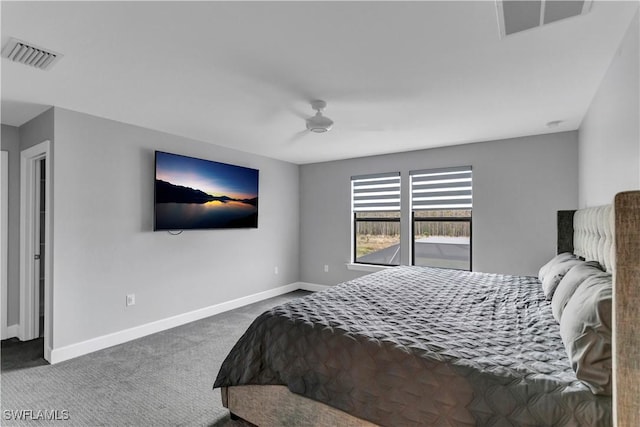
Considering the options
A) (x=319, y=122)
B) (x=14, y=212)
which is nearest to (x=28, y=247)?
(x=14, y=212)

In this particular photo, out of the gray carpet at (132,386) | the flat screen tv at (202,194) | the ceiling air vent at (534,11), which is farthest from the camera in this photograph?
the flat screen tv at (202,194)

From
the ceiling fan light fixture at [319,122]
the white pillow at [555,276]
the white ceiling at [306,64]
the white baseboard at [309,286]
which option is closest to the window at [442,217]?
Answer: the white ceiling at [306,64]

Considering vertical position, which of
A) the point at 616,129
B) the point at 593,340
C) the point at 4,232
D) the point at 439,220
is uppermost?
the point at 616,129

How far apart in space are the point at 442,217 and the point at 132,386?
4042 mm

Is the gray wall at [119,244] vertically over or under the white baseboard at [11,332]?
over

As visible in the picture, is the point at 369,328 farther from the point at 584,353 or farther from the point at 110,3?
the point at 110,3

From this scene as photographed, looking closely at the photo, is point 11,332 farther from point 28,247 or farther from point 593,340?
point 593,340

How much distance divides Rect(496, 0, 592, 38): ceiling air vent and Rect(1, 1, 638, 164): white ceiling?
0.22ft

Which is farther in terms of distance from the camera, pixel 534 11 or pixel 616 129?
pixel 616 129

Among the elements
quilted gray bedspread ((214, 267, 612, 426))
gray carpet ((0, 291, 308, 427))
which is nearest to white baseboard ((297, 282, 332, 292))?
gray carpet ((0, 291, 308, 427))

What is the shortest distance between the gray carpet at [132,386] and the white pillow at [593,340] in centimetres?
189

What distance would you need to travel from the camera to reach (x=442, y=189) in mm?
4582

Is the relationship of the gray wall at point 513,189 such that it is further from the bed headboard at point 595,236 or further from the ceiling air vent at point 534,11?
the ceiling air vent at point 534,11

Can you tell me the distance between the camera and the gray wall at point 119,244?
3014mm
